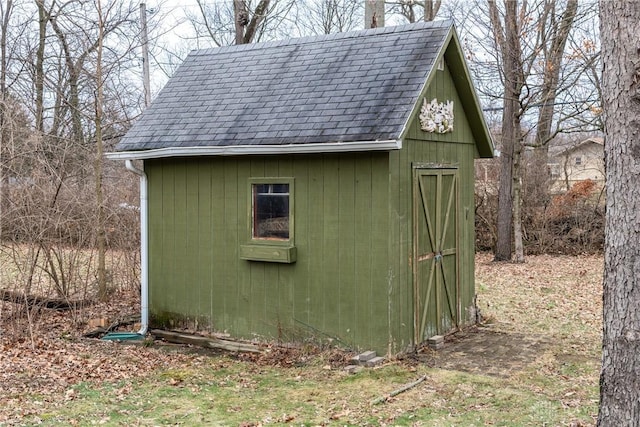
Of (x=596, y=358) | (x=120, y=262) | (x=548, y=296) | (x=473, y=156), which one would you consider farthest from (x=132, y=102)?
(x=596, y=358)

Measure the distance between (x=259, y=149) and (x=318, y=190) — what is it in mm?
909

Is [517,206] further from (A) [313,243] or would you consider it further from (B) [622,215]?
(B) [622,215]

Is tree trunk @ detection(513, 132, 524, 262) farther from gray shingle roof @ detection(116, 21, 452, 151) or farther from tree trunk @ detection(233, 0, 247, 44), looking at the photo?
gray shingle roof @ detection(116, 21, 452, 151)

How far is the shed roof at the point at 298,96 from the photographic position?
8.62m

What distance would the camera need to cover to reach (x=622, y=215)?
14.5 feet

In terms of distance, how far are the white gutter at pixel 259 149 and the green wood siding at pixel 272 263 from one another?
0.31 meters

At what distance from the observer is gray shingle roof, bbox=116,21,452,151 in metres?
8.69

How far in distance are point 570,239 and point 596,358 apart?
11.4 metres

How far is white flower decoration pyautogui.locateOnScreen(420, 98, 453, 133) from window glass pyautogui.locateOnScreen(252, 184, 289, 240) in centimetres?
198

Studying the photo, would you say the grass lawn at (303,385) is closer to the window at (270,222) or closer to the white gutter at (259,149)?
the window at (270,222)

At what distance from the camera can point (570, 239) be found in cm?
1945

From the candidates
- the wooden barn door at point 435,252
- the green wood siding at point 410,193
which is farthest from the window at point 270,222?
the wooden barn door at point 435,252

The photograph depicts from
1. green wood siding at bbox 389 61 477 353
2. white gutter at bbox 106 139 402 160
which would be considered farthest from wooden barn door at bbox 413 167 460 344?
white gutter at bbox 106 139 402 160

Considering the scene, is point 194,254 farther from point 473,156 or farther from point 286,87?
point 473,156
